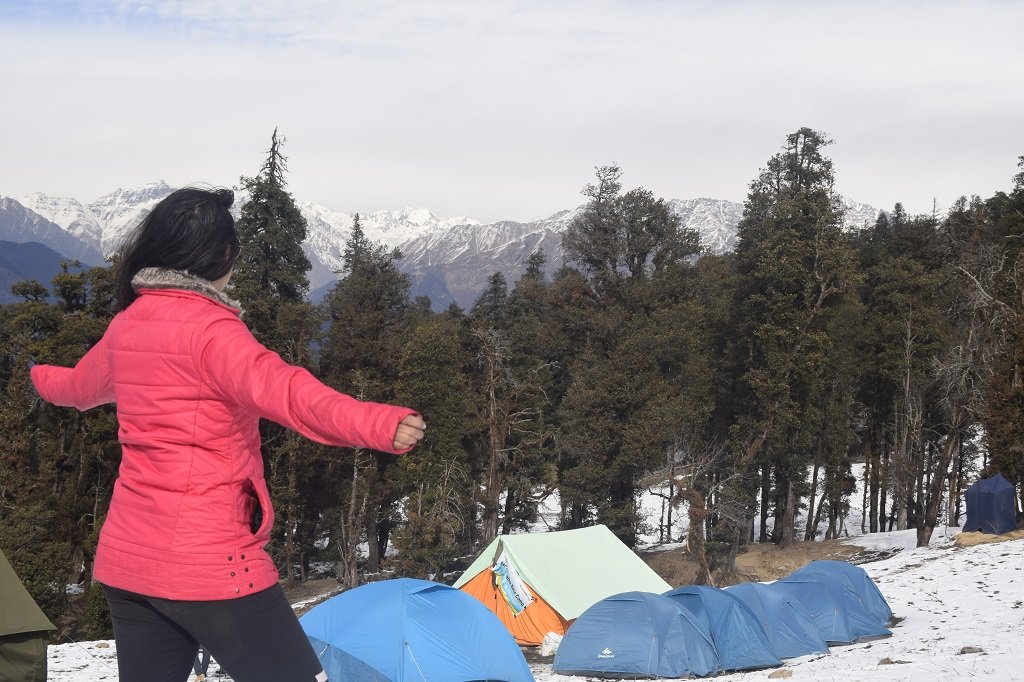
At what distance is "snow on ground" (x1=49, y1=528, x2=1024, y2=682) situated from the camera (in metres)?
9.69

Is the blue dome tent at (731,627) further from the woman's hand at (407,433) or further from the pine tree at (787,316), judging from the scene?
the pine tree at (787,316)

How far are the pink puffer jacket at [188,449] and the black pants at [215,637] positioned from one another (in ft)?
0.15

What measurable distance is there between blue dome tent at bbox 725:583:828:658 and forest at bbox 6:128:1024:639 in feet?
45.9

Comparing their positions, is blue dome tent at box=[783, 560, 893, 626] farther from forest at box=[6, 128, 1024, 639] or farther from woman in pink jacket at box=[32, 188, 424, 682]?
woman in pink jacket at box=[32, 188, 424, 682]

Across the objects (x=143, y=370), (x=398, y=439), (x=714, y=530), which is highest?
(x=143, y=370)

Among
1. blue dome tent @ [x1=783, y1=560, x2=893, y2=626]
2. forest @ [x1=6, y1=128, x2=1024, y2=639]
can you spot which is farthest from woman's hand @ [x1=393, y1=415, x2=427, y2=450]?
forest @ [x1=6, y1=128, x2=1024, y2=639]

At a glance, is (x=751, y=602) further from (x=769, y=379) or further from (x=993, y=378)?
(x=769, y=379)

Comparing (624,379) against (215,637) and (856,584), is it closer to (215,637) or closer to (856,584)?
(856,584)

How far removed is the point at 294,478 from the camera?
104ft

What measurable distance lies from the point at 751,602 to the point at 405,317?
88.3 feet

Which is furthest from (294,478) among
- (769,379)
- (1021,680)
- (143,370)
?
(143,370)

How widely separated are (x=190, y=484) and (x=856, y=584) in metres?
16.4

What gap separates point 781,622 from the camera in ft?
49.7

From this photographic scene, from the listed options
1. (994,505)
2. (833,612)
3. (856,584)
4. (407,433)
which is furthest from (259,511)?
(994,505)
